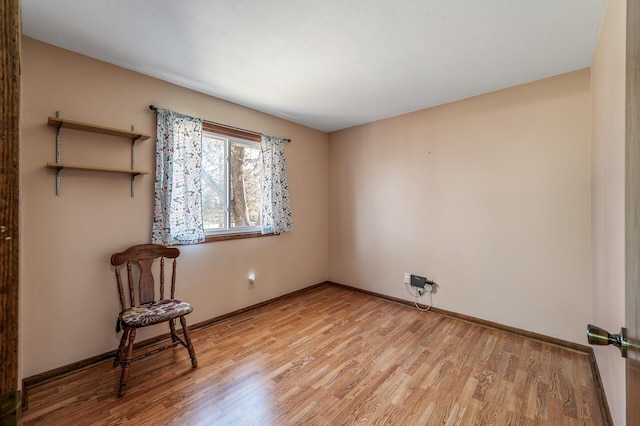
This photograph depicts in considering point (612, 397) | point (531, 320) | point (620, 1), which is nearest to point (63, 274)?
point (612, 397)

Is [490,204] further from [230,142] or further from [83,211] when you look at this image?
[83,211]

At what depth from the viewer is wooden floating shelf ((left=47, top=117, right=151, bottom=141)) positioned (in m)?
1.90

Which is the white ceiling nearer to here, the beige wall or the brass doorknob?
the beige wall

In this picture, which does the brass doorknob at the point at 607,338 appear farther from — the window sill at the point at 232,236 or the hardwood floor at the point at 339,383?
the window sill at the point at 232,236

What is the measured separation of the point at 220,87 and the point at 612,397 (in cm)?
367

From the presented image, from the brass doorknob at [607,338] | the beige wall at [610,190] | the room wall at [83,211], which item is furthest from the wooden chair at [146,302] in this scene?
the beige wall at [610,190]

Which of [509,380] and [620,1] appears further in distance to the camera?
[509,380]

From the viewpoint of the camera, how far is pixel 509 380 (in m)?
1.95

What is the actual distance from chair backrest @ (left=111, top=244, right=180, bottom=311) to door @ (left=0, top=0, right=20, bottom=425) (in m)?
2.14

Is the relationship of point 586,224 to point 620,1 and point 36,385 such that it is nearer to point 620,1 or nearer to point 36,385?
point 620,1

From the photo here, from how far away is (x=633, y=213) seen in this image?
0.61m

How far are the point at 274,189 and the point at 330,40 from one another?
6.13 ft

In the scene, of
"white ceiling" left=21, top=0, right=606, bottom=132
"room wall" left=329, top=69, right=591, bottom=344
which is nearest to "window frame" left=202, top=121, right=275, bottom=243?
"white ceiling" left=21, top=0, right=606, bottom=132

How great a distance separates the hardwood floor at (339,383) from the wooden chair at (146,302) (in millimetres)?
213
